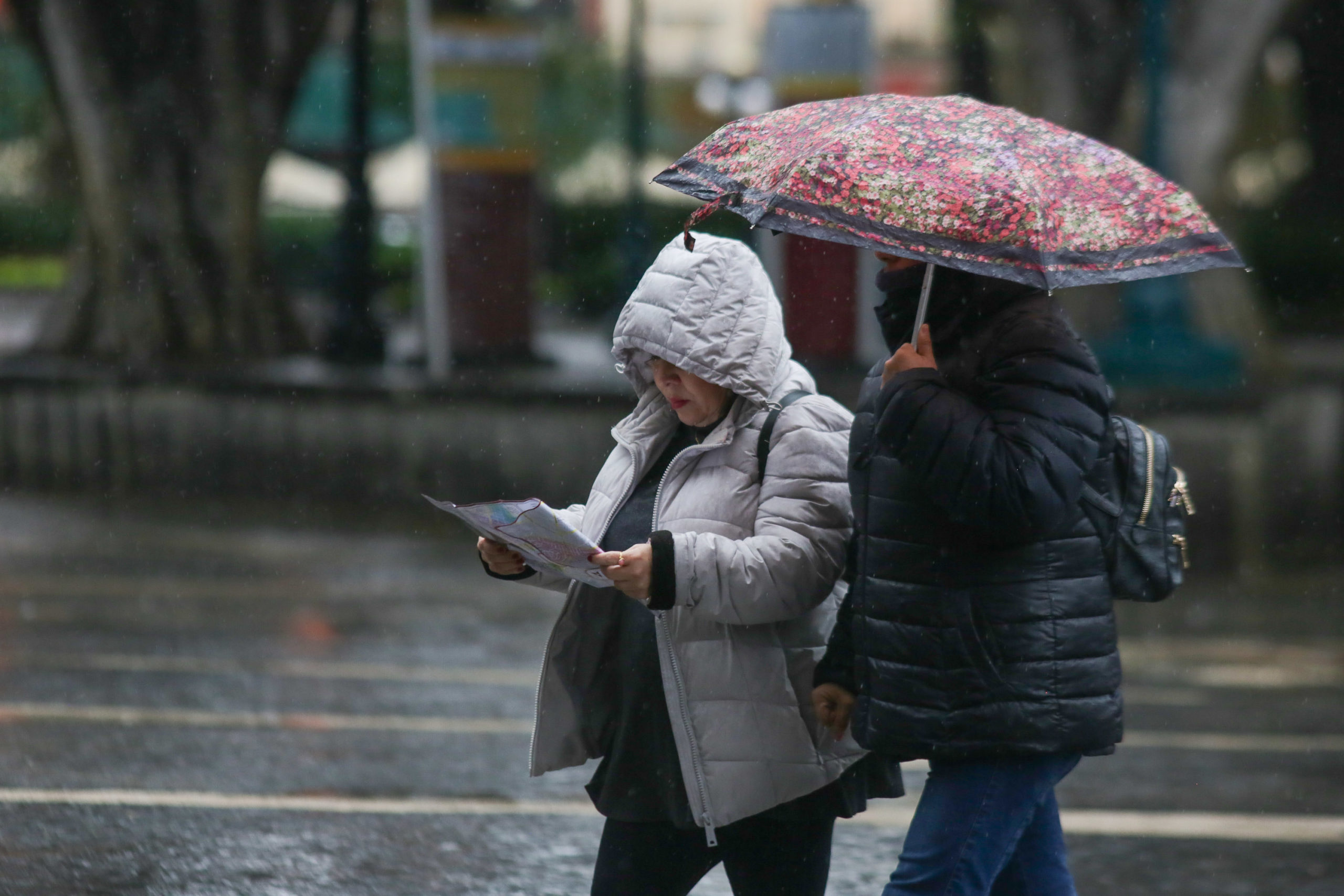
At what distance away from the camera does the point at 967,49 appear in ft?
79.2

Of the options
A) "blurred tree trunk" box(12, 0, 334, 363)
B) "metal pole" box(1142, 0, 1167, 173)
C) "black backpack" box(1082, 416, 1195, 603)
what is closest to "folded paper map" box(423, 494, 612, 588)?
"black backpack" box(1082, 416, 1195, 603)

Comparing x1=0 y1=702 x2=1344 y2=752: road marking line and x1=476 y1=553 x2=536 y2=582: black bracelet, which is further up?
x1=476 y1=553 x2=536 y2=582: black bracelet

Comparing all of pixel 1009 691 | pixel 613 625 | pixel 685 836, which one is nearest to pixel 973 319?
pixel 1009 691

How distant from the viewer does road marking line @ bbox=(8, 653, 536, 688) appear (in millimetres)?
7301

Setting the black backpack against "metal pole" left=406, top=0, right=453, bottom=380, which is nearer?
the black backpack

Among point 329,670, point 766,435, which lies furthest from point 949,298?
point 329,670

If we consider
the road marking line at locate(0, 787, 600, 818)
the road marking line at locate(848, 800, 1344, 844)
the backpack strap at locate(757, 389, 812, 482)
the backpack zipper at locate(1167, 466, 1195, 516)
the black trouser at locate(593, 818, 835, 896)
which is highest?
the backpack strap at locate(757, 389, 812, 482)

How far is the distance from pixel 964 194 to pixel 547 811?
9.83ft

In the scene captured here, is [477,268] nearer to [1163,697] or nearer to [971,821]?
[1163,697]

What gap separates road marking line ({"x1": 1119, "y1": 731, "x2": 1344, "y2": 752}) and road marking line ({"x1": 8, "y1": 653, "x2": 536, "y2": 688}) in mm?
2444

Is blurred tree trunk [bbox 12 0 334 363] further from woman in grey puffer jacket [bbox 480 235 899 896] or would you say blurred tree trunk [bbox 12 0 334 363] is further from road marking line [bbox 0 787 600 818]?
woman in grey puffer jacket [bbox 480 235 899 896]

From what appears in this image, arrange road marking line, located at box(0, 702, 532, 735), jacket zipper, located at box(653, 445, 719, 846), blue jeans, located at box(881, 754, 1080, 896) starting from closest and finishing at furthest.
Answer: blue jeans, located at box(881, 754, 1080, 896) < jacket zipper, located at box(653, 445, 719, 846) < road marking line, located at box(0, 702, 532, 735)

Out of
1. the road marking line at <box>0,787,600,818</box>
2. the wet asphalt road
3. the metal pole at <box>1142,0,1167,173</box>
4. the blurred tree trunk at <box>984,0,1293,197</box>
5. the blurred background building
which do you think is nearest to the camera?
the wet asphalt road

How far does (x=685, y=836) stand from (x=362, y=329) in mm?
10923
